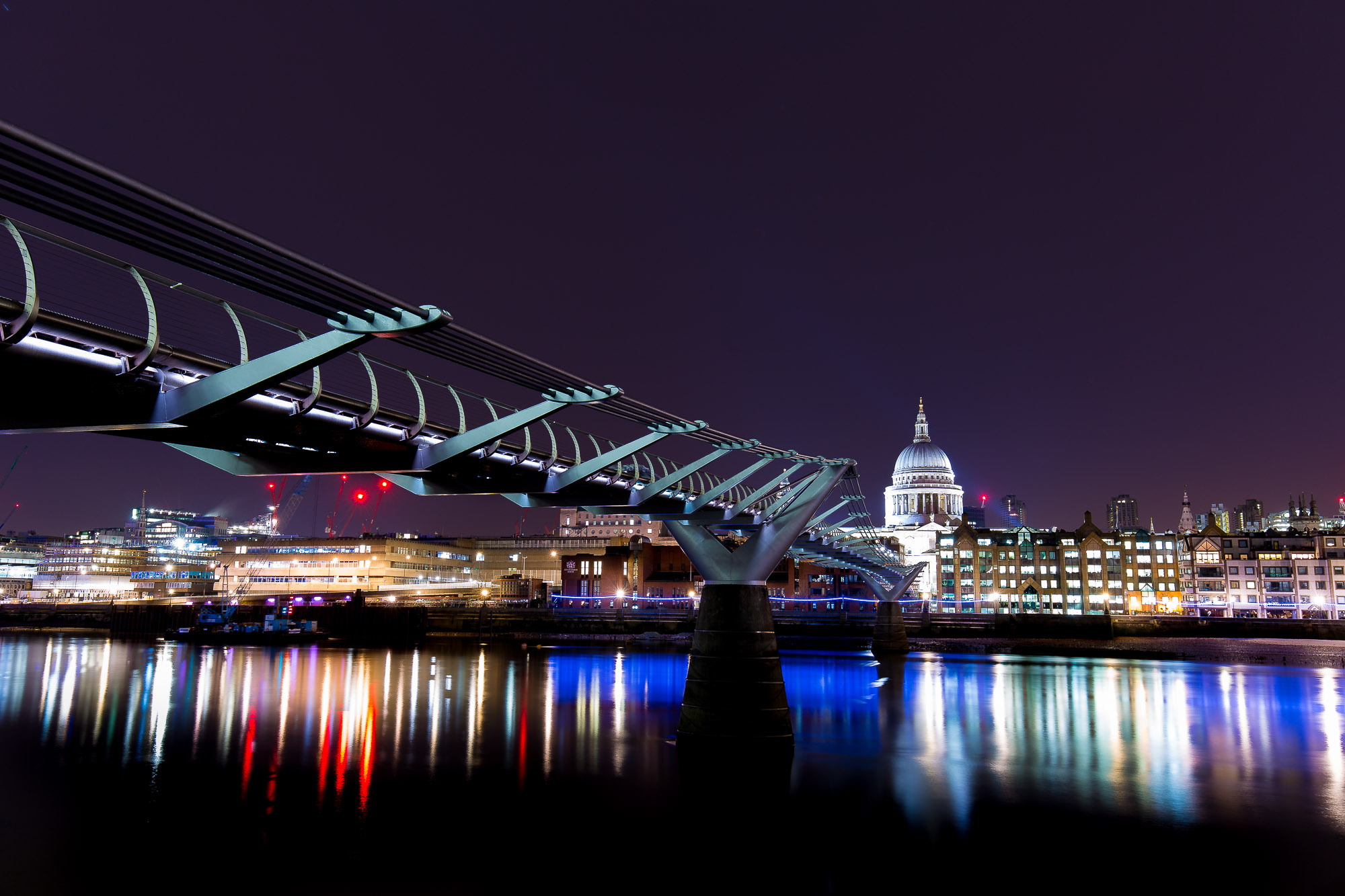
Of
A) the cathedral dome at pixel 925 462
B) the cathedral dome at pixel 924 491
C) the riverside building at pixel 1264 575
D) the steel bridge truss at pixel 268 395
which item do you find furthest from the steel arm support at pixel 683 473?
the cathedral dome at pixel 925 462

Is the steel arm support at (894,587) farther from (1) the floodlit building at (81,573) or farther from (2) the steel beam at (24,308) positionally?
(1) the floodlit building at (81,573)

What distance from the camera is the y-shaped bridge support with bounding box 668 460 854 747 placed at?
32781 millimetres

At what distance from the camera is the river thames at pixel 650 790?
22.2m

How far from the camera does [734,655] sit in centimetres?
3291

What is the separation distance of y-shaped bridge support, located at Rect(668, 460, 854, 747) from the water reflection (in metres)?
1.97

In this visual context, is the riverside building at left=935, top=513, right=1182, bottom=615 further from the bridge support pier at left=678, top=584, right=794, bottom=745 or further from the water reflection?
the bridge support pier at left=678, top=584, right=794, bottom=745

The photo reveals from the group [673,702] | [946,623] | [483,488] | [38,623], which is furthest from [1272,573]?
[38,623]

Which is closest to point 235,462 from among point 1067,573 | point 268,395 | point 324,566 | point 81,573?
point 268,395

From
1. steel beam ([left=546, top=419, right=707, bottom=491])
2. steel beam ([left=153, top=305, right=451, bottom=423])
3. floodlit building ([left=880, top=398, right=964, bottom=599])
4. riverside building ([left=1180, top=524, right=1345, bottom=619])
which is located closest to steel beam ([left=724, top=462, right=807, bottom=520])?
steel beam ([left=546, top=419, right=707, bottom=491])

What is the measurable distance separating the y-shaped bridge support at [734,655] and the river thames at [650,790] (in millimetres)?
1340

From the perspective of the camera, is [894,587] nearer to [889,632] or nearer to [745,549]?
[889,632]

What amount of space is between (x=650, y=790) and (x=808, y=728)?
14.9m

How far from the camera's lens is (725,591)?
3409cm

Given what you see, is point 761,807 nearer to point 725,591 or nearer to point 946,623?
point 725,591
